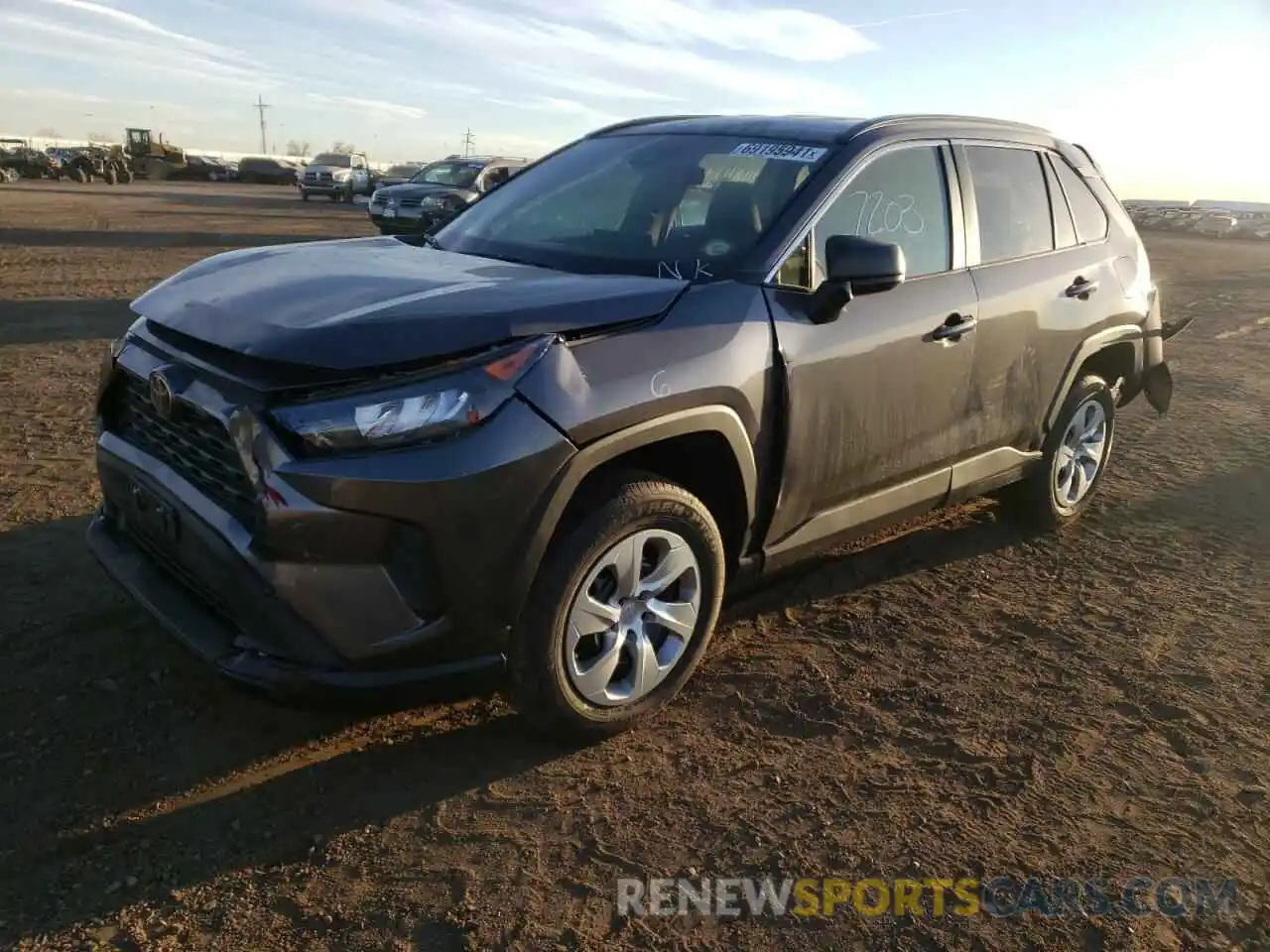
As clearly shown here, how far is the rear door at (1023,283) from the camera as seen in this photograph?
13.2 ft

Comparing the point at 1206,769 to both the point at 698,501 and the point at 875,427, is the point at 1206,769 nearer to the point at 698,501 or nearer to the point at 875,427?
the point at 875,427

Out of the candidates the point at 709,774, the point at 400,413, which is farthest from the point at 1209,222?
the point at 400,413

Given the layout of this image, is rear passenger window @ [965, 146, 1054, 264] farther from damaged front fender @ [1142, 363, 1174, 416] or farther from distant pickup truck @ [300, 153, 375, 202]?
distant pickup truck @ [300, 153, 375, 202]

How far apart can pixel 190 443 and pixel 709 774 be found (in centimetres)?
179

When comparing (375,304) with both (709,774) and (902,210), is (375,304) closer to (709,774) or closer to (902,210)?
(709,774)

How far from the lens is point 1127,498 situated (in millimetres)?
5664

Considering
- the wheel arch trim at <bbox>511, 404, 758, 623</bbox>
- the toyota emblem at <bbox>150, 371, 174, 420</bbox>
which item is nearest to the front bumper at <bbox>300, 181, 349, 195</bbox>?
the toyota emblem at <bbox>150, 371, 174, 420</bbox>

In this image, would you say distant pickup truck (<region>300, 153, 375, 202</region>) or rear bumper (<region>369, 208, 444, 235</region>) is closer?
rear bumper (<region>369, 208, 444, 235</region>)

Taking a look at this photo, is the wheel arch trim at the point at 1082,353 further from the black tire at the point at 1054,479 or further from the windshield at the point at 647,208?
the windshield at the point at 647,208

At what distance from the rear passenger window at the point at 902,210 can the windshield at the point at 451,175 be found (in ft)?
56.1

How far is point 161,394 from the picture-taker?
270 cm

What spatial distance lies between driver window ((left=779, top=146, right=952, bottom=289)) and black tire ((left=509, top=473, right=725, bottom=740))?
93cm

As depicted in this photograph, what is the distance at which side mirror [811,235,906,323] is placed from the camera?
3100 mm

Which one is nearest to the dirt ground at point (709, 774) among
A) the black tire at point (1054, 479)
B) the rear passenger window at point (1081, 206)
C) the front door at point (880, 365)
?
the black tire at point (1054, 479)
